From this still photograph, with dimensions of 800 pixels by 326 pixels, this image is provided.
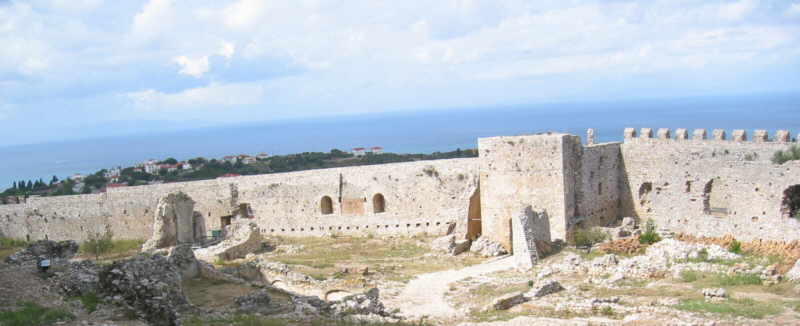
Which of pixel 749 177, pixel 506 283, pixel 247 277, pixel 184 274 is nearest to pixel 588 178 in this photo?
pixel 749 177

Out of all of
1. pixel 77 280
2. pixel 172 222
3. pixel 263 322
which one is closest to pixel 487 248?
pixel 263 322

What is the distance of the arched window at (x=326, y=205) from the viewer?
1242 inches

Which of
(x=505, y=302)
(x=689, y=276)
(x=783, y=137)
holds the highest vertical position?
(x=783, y=137)

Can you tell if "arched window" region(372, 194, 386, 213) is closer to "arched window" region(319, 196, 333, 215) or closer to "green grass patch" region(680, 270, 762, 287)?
"arched window" region(319, 196, 333, 215)

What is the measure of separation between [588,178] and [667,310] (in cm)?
1150

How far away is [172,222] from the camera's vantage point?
30812mm

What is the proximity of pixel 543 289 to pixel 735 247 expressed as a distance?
25.7 ft

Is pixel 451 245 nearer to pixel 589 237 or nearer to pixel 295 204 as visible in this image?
pixel 589 237

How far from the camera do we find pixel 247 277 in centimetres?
2166

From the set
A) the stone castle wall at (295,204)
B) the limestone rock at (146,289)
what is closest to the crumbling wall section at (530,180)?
the stone castle wall at (295,204)

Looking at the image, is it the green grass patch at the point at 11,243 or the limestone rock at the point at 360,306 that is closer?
the limestone rock at the point at 360,306

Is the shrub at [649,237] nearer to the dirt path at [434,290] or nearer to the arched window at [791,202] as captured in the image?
the arched window at [791,202]

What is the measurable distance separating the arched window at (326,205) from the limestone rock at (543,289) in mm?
15219

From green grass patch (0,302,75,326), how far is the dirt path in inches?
293
